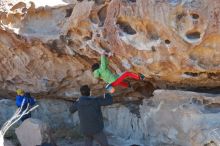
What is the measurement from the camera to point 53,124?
7.73m

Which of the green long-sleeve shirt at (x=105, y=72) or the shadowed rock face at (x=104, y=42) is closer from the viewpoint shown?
the shadowed rock face at (x=104, y=42)

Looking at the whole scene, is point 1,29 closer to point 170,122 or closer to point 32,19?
point 32,19

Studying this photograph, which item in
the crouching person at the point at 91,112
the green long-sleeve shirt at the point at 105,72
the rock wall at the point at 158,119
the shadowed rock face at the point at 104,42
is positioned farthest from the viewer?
the green long-sleeve shirt at the point at 105,72

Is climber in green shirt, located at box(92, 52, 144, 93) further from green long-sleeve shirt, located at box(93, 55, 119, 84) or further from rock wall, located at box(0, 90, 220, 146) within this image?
rock wall, located at box(0, 90, 220, 146)

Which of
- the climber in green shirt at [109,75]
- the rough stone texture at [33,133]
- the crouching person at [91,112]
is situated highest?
the climber in green shirt at [109,75]

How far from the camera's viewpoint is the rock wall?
5.66 meters

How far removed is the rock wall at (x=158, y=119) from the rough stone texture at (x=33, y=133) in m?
0.53

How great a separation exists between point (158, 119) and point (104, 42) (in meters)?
1.22

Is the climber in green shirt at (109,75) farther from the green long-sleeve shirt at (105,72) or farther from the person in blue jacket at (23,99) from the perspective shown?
the person in blue jacket at (23,99)

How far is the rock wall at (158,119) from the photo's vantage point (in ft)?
18.6

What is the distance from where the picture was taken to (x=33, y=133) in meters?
6.89

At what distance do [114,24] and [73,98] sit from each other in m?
2.14

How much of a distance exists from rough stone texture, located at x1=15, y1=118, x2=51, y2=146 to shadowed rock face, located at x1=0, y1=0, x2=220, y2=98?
783 millimetres

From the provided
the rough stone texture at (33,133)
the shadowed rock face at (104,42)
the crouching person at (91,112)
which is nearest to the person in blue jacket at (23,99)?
the shadowed rock face at (104,42)
